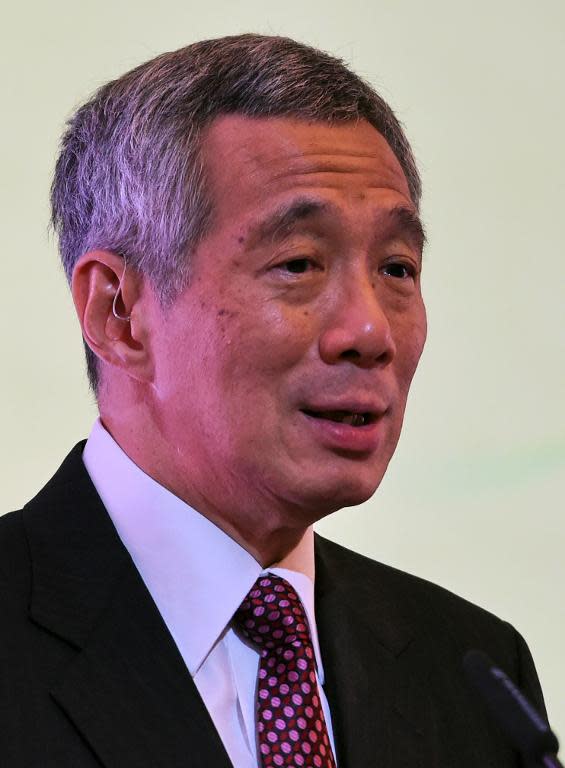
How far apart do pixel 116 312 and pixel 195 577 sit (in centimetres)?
41

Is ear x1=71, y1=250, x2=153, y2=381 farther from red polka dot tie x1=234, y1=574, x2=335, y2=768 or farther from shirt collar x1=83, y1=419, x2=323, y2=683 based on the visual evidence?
red polka dot tie x1=234, y1=574, x2=335, y2=768

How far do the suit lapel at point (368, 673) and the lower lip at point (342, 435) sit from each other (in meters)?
0.38

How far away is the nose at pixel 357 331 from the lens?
2197mm

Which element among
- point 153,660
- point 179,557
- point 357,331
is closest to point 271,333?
point 357,331

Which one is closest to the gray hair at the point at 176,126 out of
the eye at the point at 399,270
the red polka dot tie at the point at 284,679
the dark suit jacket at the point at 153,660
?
the eye at the point at 399,270

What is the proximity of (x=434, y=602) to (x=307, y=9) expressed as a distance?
1231 mm

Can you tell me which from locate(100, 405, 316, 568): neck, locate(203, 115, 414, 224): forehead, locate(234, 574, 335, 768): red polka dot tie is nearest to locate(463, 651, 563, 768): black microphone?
locate(234, 574, 335, 768): red polka dot tie

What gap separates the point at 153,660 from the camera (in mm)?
2176

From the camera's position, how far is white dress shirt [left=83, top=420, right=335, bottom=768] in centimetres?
224

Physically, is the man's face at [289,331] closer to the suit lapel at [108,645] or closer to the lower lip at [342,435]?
the lower lip at [342,435]

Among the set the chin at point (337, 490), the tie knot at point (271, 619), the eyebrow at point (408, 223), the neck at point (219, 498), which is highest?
the eyebrow at point (408, 223)

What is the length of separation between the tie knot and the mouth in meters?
0.27

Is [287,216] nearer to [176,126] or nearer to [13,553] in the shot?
[176,126]

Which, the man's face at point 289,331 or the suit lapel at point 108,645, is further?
the man's face at point 289,331
